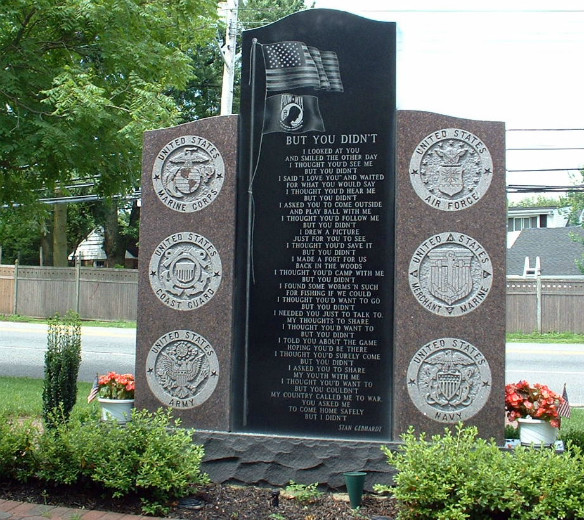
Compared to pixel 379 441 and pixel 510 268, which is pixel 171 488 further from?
pixel 510 268

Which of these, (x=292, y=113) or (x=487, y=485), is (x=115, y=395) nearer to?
(x=292, y=113)

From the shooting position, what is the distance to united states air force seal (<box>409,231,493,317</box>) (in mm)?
5797

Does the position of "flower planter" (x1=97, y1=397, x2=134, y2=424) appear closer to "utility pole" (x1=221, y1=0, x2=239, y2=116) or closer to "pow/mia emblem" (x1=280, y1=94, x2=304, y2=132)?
"pow/mia emblem" (x1=280, y1=94, x2=304, y2=132)

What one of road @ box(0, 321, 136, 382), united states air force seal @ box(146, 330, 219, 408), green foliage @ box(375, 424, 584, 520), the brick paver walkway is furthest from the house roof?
the brick paver walkway

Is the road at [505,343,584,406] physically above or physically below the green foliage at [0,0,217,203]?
below

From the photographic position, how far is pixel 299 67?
641 centimetres

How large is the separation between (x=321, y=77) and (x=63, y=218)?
80.4 feet

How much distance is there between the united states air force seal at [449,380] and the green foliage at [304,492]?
105 centimetres

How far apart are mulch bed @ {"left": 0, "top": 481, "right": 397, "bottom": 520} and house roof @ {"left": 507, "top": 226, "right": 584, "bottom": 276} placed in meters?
31.4

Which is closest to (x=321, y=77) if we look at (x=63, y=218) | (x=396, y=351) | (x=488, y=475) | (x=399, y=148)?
(x=399, y=148)

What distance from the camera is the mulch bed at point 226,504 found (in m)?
5.23

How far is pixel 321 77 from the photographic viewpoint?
250 inches

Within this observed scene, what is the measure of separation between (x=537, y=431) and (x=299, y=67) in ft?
12.1

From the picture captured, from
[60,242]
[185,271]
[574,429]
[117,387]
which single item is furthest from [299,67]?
[60,242]
